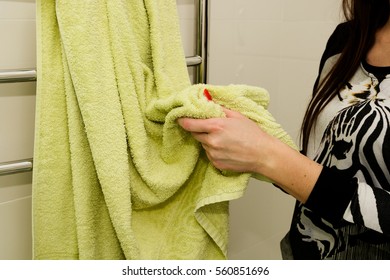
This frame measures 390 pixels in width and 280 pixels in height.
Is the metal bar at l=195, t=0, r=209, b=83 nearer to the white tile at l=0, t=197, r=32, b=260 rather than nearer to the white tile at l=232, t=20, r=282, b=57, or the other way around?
the white tile at l=232, t=20, r=282, b=57

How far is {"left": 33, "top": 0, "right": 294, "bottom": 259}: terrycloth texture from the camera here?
1.83 feet

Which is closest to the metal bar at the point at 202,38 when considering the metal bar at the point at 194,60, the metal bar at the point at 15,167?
the metal bar at the point at 194,60

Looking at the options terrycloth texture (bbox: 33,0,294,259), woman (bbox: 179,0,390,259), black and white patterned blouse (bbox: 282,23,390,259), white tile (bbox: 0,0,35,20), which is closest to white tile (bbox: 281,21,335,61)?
woman (bbox: 179,0,390,259)

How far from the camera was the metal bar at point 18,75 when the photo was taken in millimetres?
587

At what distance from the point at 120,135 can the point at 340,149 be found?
1.28 feet

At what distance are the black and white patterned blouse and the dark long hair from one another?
2 cm

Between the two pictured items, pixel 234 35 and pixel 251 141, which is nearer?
pixel 251 141

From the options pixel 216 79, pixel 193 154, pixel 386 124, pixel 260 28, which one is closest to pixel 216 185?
pixel 193 154

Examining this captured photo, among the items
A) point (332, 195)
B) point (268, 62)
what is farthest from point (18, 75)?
point (268, 62)

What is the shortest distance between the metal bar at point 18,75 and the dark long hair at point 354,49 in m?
0.54

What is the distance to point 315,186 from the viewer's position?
0.62 meters

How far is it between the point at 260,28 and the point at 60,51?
0.63 meters
